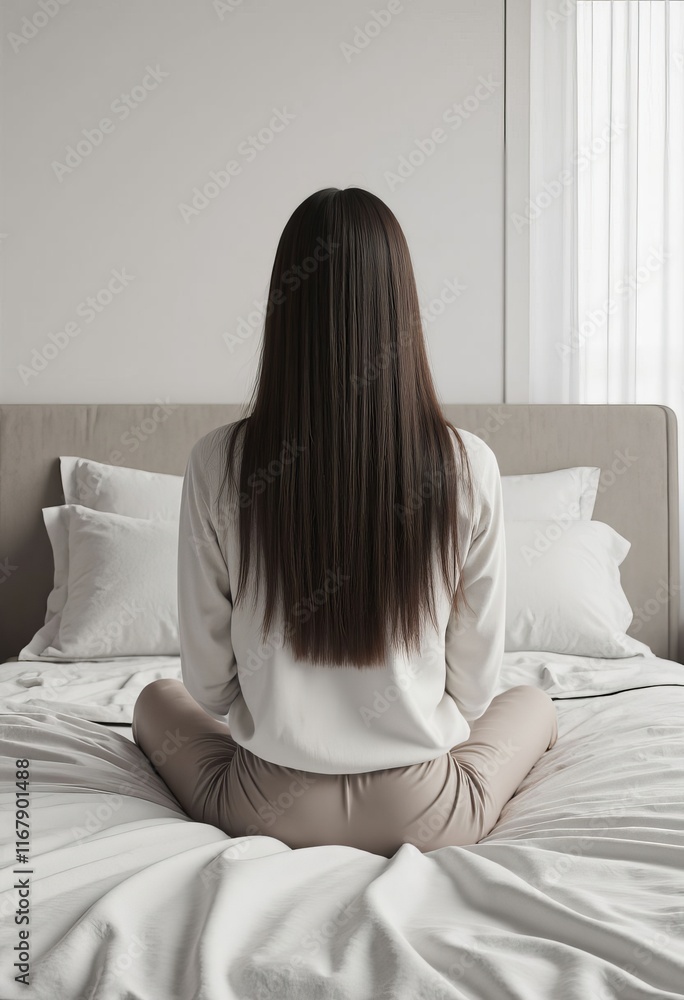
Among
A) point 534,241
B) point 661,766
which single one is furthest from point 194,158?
point 661,766

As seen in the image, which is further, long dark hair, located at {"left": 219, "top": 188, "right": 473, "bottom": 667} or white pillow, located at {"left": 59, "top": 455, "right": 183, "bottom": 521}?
white pillow, located at {"left": 59, "top": 455, "right": 183, "bottom": 521}

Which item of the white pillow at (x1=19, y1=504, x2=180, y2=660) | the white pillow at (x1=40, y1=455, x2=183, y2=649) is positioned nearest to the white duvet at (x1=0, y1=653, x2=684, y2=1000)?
the white pillow at (x1=19, y1=504, x2=180, y2=660)

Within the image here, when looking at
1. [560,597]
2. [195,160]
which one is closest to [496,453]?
[560,597]

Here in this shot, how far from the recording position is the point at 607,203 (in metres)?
2.62

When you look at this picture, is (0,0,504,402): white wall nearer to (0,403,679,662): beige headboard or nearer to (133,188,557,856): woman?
(0,403,679,662): beige headboard

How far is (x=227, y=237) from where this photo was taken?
261 centimetres

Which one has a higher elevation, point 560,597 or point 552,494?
point 552,494

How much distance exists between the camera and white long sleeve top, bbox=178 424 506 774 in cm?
104

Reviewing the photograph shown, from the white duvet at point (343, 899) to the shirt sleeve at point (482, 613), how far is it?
200 mm

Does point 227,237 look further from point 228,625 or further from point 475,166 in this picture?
point 228,625

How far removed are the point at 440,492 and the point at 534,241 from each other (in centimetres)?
189

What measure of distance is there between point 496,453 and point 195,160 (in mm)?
1382

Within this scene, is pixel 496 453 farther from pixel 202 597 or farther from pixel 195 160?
pixel 202 597

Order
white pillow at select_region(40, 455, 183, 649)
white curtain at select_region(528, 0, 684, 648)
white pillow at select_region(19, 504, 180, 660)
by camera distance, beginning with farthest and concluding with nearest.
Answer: white curtain at select_region(528, 0, 684, 648)
white pillow at select_region(40, 455, 183, 649)
white pillow at select_region(19, 504, 180, 660)
